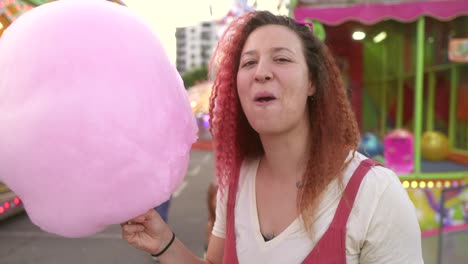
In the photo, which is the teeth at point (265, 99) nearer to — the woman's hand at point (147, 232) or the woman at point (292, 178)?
the woman at point (292, 178)

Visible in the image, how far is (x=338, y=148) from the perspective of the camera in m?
1.30

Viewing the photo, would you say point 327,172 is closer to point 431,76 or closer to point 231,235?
point 231,235

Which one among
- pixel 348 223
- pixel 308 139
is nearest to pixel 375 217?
pixel 348 223

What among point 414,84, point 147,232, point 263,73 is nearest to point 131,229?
point 147,232

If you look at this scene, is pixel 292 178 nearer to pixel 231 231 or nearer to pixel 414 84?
pixel 231 231

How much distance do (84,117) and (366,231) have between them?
2.61 ft

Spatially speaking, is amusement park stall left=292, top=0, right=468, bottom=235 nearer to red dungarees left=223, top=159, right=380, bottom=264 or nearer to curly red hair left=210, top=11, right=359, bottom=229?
curly red hair left=210, top=11, right=359, bottom=229

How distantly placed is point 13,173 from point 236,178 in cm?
69

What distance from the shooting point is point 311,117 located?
1398 mm

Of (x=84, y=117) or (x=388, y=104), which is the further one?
(x=388, y=104)

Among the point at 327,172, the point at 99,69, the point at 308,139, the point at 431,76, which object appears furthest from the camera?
the point at 431,76

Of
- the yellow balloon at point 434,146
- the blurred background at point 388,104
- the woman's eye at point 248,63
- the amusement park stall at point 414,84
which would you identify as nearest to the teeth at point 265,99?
the woman's eye at point 248,63

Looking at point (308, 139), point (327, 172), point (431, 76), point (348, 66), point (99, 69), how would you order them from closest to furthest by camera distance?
point (99, 69) < point (327, 172) < point (308, 139) < point (431, 76) < point (348, 66)

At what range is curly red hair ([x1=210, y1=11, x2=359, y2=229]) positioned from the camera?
1252 millimetres
